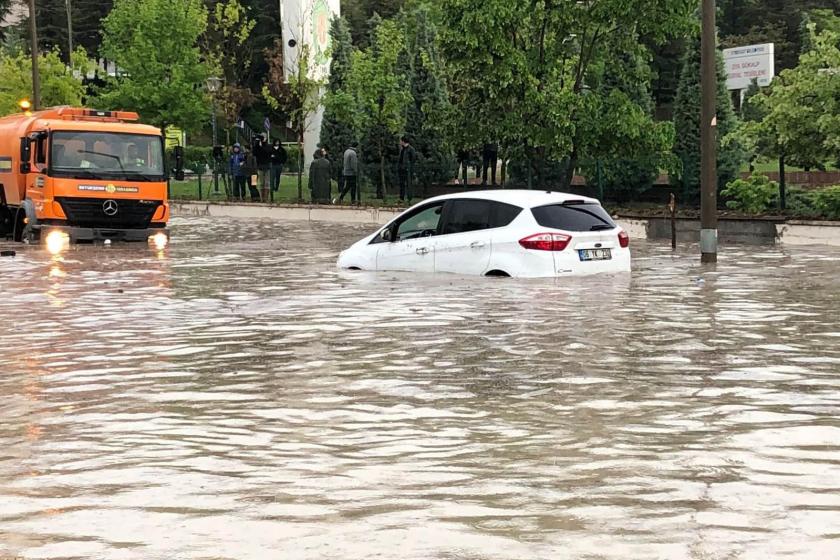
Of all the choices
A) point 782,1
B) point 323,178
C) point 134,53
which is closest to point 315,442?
point 323,178

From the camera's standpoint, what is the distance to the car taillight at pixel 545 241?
790 inches

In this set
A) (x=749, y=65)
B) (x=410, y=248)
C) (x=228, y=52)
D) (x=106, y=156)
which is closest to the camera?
(x=410, y=248)

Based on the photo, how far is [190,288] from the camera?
69.5 ft

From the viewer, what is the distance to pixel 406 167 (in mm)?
44781

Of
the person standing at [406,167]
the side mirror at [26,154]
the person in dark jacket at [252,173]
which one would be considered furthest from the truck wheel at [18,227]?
the person in dark jacket at [252,173]

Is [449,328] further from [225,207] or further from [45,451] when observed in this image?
[225,207]

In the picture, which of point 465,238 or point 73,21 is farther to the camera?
point 73,21

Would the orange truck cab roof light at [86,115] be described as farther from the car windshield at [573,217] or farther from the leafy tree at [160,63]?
the leafy tree at [160,63]

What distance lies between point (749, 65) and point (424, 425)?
254ft

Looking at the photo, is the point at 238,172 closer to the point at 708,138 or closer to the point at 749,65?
the point at 708,138

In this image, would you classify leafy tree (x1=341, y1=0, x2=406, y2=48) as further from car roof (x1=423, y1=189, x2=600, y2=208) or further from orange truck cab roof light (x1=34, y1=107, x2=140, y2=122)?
→ car roof (x1=423, y1=189, x2=600, y2=208)

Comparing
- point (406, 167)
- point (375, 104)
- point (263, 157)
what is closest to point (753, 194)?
point (406, 167)

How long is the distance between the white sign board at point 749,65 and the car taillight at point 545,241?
63908 mm

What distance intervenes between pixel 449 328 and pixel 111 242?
18664 millimetres
